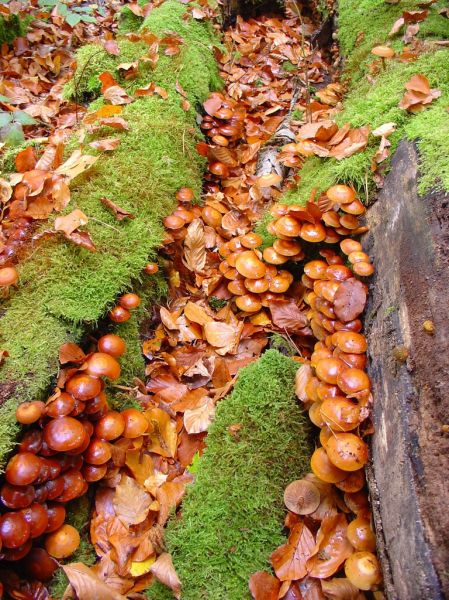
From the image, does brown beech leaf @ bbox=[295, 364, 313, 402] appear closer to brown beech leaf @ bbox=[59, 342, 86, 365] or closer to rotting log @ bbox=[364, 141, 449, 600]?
rotting log @ bbox=[364, 141, 449, 600]

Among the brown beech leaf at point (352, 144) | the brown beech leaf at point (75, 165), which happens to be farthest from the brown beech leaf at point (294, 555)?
the brown beech leaf at point (75, 165)

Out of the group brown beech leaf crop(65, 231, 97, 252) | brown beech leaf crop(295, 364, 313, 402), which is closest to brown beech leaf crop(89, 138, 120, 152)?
brown beech leaf crop(65, 231, 97, 252)

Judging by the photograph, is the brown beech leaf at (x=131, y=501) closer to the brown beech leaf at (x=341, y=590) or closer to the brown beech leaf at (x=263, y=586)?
the brown beech leaf at (x=263, y=586)

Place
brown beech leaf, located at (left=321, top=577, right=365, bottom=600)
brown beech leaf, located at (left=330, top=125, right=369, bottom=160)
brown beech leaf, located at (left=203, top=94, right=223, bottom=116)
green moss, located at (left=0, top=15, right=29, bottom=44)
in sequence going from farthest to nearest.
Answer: green moss, located at (left=0, top=15, right=29, bottom=44)
brown beech leaf, located at (left=203, top=94, right=223, bottom=116)
brown beech leaf, located at (left=330, top=125, right=369, bottom=160)
brown beech leaf, located at (left=321, top=577, right=365, bottom=600)

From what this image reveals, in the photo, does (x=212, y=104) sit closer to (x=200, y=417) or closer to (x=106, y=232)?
(x=106, y=232)

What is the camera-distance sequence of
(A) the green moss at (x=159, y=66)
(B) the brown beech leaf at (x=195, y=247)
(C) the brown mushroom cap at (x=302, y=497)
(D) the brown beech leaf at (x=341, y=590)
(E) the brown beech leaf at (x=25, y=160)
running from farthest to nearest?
(A) the green moss at (x=159, y=66)
(B) the brown beech leaf at (x=195, y=247)
(E) the brown beech leaf at (x=25, y=160)
(C) the brown mushroom cap at (x=302, y=497)
(D) the brown beech leaf at (x=341, y=590)

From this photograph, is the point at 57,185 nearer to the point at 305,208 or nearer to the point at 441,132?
the point at 305,208

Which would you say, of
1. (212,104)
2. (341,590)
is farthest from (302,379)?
(212,104)
